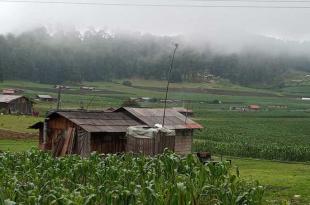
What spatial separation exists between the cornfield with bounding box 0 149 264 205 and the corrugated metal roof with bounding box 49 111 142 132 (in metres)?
8.67

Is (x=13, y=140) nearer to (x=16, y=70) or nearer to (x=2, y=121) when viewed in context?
(x=2, y=121)

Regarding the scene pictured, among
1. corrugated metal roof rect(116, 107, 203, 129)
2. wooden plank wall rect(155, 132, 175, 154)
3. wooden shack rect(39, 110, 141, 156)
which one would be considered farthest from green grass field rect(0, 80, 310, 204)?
wooden shack rect(39, 110, 141, 156)

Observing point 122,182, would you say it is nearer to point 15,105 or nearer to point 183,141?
point 183,141

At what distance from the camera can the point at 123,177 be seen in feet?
64.2

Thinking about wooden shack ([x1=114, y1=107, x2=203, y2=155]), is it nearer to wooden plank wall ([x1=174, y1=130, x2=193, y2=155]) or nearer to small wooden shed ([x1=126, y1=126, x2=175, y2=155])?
wooden plank wall ([x1=174, y1=130, x2=193, y2=155])

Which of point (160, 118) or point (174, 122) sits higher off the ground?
point (160, 118)

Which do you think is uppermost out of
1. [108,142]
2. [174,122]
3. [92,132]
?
[92,132]

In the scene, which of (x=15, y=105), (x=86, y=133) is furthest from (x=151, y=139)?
(x=15, y=105)

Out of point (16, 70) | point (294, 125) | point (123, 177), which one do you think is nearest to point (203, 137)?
point (294, 125)

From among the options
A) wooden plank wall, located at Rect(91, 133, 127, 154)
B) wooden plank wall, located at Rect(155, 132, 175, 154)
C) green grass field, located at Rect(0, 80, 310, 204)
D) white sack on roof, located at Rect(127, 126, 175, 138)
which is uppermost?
white sack on roof, located at Rect(127, 126, 175, 138)

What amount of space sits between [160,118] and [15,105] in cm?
5101

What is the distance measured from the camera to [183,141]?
43.7 metres

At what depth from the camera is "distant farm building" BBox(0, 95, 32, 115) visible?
8569cm

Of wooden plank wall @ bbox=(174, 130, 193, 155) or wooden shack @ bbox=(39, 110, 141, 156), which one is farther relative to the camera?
wooden plank wall @ bbox=(174, 130, 193, 155)
